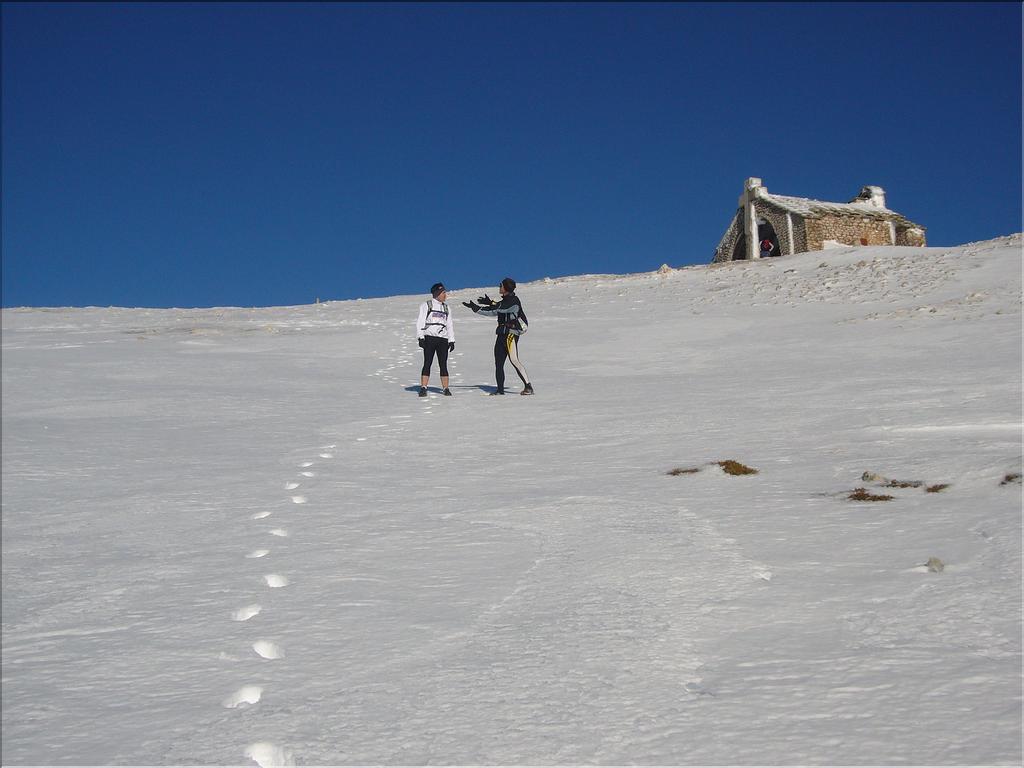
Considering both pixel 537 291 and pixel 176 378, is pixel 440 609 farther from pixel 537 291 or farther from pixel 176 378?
pixel 537 291

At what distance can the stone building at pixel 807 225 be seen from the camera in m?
36.5

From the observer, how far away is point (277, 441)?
30.3 ft

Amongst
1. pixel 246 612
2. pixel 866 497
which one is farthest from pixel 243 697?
pixel 866 497

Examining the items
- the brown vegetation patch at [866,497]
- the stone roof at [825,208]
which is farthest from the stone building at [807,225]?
the brown vegetation patch at [866,497]

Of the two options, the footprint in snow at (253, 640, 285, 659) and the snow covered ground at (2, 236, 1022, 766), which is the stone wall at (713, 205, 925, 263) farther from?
the footprint in snow at (253, 640, 285, 659)

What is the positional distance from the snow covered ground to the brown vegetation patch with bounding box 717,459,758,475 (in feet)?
0.37

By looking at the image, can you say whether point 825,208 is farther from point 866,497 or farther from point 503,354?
point 866,497

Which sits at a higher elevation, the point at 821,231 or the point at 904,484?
the point at 821,231

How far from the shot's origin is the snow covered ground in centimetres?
306

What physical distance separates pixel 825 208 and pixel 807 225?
1.77m

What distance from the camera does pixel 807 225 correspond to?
36156 mm

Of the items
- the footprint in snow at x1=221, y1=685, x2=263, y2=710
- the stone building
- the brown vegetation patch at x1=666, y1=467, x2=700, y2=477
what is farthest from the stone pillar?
the footprint in snow at x1=221, y1=685, x2=263, y2=710

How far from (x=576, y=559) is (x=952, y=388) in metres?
6.70

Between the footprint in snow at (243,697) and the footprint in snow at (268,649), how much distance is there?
275mm
